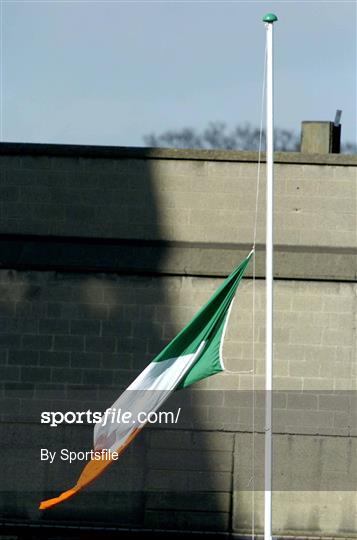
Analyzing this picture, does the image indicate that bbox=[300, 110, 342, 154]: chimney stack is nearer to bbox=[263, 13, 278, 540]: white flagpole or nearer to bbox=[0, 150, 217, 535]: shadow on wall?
bbox=[0, 150, 217, 535]: shadow on wall

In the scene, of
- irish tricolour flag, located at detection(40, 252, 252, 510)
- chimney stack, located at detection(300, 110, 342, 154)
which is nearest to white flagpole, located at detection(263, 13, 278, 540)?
irish tricolour flag, located at detection(40, 252, 252, 510)

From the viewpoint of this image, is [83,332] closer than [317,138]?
Yes

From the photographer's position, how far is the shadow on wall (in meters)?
15.9

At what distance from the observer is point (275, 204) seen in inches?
625

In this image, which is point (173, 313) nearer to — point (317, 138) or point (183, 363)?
point (317, 138)

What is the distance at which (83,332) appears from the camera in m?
15.9

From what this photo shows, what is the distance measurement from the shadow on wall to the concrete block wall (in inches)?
0.7

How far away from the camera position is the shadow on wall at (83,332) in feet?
52.0

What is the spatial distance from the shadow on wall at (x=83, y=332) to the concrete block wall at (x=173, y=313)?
18 millimetres

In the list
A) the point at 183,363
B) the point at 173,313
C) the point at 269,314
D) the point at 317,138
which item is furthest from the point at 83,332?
the point at 269,314

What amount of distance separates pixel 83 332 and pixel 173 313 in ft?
3.79

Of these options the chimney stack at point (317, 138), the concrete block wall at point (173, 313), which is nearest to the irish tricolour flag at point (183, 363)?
the concrete block wall at point (173, 313)

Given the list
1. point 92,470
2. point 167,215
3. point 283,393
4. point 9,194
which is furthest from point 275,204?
point 92,470

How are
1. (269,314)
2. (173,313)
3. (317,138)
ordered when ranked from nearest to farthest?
(269,314), (173,313), (317,138)
